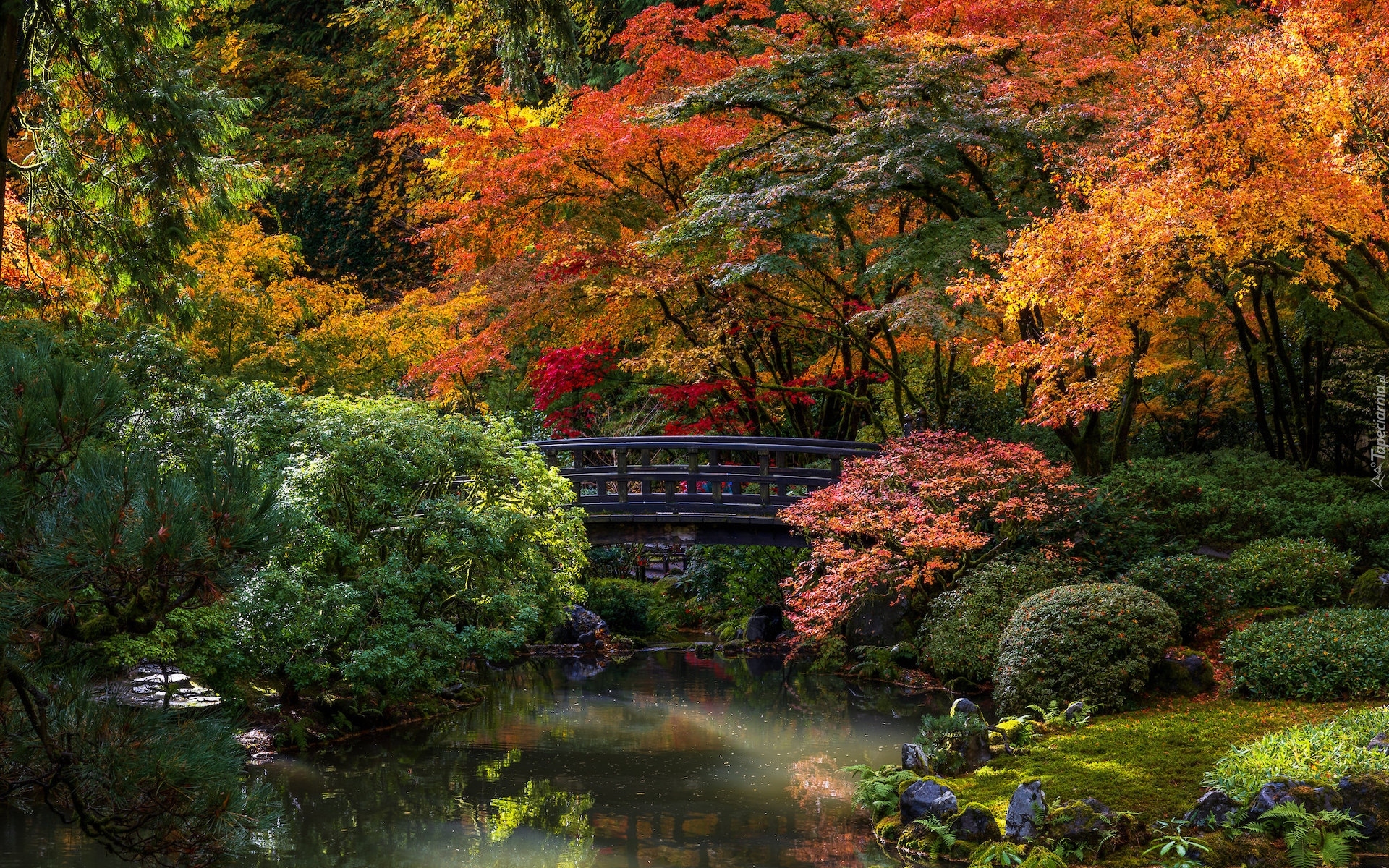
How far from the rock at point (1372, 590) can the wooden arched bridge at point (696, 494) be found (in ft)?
18.4

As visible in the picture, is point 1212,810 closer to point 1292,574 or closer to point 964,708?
point 964,708

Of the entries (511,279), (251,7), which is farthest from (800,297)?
(251,7)

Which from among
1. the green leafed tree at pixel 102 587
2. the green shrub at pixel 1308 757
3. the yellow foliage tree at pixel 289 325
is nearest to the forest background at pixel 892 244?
the yellow foliage tree at pixel 289 325

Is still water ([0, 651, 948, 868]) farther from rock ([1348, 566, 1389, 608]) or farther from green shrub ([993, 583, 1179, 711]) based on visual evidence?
rock ([1348, 566, 1389, 608])

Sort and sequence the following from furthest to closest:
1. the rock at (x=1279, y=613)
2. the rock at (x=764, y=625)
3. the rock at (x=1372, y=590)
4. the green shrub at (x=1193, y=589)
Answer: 1. the rock at (x=764, y=625)
2. the green shrub at (x=1193, y=589)
3. the rock at (x=1279, y=613)
4. the rock at (x=1372, y=590)

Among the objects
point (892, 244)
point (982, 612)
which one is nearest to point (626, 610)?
point (982, 612)

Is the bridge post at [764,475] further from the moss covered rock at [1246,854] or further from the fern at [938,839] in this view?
the moss covered rock at [1246,854]

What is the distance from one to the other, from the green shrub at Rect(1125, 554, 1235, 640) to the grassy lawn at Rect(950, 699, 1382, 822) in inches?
63.9

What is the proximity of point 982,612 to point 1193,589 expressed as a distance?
2108 mm

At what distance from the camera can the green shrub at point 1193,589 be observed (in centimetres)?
1138

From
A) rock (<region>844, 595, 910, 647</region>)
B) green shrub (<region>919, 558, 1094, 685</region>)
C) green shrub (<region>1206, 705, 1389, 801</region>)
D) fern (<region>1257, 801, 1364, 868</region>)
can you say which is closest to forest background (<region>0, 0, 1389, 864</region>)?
green shrub (<region>919, 558, 1094, 685</region>)

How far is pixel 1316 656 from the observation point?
9.54 m

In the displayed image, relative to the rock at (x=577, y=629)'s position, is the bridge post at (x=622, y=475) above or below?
above

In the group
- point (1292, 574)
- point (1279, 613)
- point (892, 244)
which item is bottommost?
point (1279, 613)
